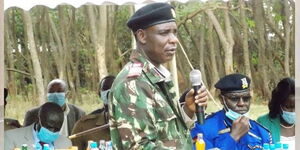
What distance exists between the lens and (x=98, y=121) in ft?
15.4

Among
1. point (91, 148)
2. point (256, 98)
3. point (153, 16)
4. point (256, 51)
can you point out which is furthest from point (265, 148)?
Answer: point (153, 16)

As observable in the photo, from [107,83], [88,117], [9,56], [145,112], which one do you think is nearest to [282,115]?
[107,83]

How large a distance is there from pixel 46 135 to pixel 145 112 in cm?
159

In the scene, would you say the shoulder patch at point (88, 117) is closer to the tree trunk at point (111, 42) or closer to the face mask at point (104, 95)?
the face mask at point (104, 95)

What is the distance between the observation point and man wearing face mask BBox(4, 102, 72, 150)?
4.40m

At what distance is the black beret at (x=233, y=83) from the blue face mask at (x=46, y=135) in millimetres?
1116

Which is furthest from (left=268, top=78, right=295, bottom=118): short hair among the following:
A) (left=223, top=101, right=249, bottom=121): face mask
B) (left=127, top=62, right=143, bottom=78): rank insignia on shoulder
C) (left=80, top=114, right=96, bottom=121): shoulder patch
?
(left=127, top=62, right=143, bottom=78): rank insignia on shoulder

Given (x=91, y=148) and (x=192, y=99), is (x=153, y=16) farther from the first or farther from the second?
(x=91, y=148)

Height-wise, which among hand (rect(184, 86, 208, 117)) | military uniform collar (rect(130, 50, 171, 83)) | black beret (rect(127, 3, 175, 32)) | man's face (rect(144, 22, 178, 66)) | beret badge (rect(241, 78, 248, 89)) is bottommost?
hand (rect(184, 86, 208, 117))

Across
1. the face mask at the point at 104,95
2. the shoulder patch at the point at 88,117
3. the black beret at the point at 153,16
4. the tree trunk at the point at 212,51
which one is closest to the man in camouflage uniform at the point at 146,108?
the black beret at the point at 153,16

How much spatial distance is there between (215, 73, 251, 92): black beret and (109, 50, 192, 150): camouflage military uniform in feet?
4.11

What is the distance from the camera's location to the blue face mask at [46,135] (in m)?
4.38

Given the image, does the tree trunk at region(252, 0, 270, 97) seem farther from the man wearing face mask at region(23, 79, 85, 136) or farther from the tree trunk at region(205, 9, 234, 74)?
the man wearing face mask at region(23, 79, 85, 136)

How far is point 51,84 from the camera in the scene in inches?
187
